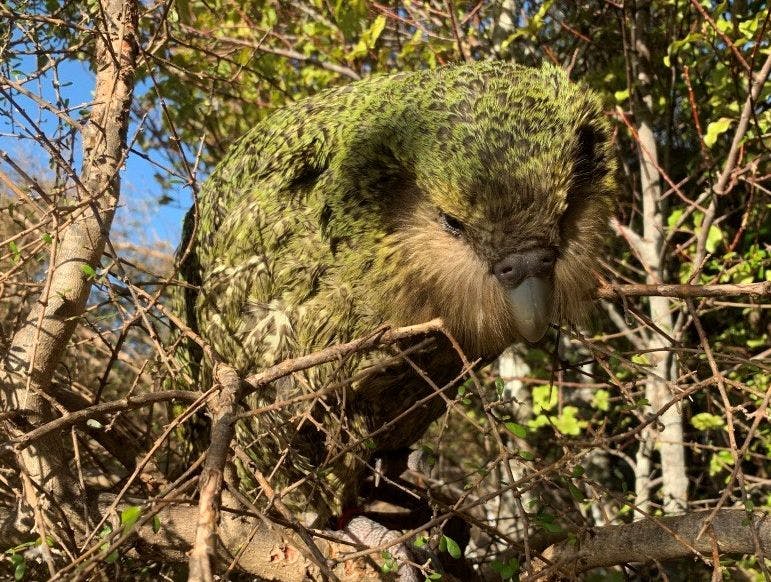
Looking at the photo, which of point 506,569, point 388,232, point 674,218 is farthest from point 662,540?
point 674,218

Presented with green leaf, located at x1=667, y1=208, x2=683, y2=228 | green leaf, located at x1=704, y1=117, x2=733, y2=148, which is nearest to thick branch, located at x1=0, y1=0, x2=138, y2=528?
green leaf, located at x1=704, y1=117, x2=733, y2=148

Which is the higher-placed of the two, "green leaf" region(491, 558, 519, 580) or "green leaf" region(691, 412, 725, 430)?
"green leaf" region(491, 558, 519, 580)

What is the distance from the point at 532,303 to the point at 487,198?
0.33 m

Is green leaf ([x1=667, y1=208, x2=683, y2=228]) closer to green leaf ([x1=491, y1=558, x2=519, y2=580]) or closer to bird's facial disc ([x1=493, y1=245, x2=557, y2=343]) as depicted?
bird's facial disc ([x1=493, y1=245, x2=557, y2=343])

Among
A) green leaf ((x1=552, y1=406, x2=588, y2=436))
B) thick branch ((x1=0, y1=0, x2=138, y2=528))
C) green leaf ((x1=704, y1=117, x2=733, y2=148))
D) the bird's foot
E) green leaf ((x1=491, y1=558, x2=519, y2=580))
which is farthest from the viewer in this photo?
green leaf ((x1=552, y1=406, x2=588, y2=436))

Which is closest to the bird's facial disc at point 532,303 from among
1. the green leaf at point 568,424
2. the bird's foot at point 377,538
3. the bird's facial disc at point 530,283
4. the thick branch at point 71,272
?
the bird's facial disc at point 530,283

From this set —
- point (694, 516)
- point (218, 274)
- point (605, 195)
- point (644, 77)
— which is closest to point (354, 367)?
point (218, 274)

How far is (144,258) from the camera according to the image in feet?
26.0

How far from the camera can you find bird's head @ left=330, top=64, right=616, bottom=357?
6.22 feet

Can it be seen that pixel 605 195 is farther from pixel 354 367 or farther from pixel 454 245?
pixel 354 367

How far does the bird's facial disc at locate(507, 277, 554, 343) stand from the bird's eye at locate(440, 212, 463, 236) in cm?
25

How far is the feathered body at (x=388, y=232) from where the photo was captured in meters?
1.93

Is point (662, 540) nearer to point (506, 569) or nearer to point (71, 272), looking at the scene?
point (506, 569)

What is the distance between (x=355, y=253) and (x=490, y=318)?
50 cm
